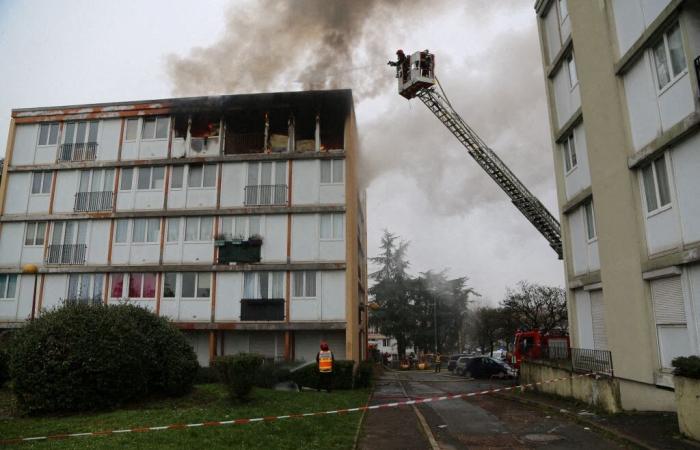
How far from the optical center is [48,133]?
27.9 metres

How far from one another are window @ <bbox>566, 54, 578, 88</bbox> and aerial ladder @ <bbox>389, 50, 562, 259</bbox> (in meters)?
5.57

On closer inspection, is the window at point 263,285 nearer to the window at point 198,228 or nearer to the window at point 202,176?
the window at point 198,228

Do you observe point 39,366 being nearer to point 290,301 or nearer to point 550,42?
point 290,301

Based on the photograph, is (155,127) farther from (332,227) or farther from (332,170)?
(332,227)

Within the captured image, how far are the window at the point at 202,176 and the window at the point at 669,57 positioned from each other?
19556 millimetres

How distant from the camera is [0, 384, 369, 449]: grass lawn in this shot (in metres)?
9.12

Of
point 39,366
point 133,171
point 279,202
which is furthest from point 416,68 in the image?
point 39,366

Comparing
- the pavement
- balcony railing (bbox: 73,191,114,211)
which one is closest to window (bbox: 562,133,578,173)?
the pavement

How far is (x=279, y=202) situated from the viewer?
2533cm

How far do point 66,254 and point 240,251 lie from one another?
896 centimetres

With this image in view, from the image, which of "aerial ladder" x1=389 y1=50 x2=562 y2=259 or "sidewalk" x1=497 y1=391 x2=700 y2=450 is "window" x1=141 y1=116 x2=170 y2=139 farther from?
"sidewalk" x1=497 y1=391 x2=700 y2=450

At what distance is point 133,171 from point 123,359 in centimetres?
1580

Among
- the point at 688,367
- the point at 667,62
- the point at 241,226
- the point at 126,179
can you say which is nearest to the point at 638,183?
the point at 667,62

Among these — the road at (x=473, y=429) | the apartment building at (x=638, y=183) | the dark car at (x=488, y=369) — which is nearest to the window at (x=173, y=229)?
the road at (x=473, y=429)
